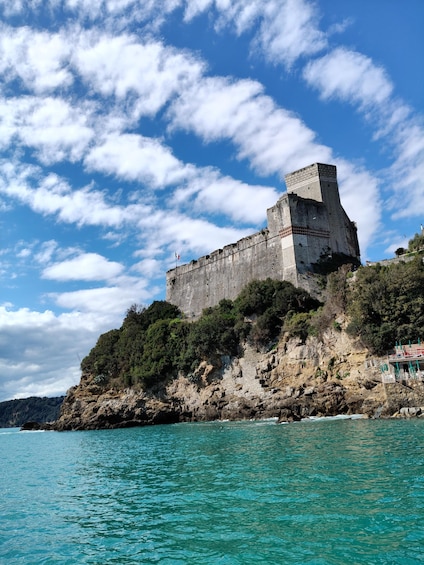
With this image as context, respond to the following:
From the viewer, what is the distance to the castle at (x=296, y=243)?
1545 inches

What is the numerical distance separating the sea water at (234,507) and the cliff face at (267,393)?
10688mm

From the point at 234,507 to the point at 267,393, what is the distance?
24.8 m

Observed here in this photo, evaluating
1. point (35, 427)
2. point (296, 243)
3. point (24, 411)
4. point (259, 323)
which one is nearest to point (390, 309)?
point (259, 323)

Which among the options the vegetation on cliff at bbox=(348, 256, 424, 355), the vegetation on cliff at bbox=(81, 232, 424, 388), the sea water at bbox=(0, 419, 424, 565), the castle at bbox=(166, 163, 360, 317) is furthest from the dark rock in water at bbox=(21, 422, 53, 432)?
the vegetation on cliff at bbox=(348, 256, 424, 355)

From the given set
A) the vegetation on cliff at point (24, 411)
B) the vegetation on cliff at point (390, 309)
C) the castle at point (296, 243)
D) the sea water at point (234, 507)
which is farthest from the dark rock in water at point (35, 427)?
the vegetation on cliff at point (24, 411)

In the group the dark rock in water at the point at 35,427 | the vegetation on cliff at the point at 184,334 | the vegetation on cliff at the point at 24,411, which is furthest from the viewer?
the vegetation on cliff at the point at 24,411

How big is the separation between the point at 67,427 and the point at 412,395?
3049cm

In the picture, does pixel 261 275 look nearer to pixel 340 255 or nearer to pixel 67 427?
pixel 340 255

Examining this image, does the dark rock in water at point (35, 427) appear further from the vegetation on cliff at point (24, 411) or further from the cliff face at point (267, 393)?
the vegetation on cliff at point (24, 411)

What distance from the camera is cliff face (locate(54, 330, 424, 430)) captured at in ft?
89.4

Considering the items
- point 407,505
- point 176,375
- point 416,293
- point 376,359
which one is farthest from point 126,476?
point 176,375

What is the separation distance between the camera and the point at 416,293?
2770cm

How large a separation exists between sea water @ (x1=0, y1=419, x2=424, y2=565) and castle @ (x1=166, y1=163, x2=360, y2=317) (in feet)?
77.7

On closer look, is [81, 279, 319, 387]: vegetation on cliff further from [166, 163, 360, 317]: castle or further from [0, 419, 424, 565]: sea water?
[0, 419, 424, 565]: sea water
